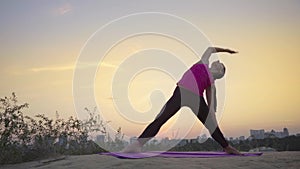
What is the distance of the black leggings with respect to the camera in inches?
232

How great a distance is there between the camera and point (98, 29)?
7.67 meters

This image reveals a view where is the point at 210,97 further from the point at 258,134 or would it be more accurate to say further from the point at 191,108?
the point at 258,134

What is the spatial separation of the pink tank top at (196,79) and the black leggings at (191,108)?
0.23ft

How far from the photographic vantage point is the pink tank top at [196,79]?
596 centimetres

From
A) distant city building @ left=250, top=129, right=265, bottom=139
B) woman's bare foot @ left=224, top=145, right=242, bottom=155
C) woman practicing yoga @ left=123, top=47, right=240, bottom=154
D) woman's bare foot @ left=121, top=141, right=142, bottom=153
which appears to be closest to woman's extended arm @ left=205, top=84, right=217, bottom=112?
woman practicing yoga @ left=123, top=47, right=240, bottom=154

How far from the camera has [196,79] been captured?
5988mm

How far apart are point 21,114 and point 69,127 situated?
3.67 ft

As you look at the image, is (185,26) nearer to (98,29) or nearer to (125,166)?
(98,29)

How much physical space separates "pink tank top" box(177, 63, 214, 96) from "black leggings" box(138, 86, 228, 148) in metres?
0.07

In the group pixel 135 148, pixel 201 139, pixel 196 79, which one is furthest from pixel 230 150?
pixel 201 139

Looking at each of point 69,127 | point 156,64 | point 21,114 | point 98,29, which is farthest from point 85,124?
point 156,64

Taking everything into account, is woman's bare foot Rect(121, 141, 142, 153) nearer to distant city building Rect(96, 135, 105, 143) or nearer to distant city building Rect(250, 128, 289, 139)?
distant city building Rect(96, 135, 105, 143)

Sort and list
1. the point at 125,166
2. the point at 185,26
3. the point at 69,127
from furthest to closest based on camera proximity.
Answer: the point at 69,127 → the point at 185,26 → the point at 125,166

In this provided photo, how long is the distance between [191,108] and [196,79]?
43cm
